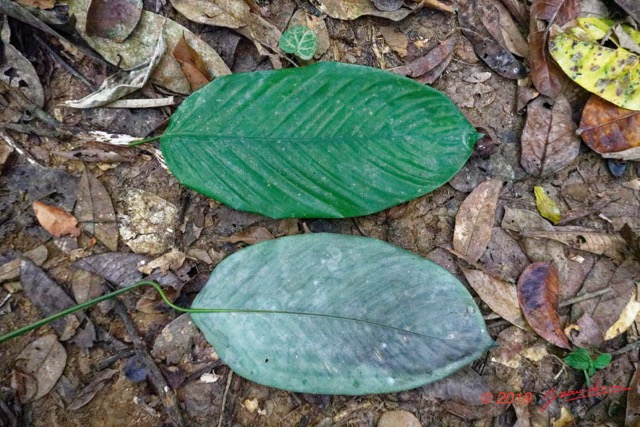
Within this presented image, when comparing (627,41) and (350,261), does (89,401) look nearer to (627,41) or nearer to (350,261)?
(350,261)

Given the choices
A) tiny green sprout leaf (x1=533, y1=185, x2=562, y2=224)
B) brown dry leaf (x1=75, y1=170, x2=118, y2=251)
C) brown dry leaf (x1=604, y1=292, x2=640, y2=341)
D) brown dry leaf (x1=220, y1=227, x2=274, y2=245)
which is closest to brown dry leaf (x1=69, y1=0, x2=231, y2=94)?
brown dry leaf (x1=75, y1=170, x2=118, y2=251)

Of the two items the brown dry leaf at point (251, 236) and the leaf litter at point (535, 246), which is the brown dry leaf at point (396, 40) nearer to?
the leaf litter at point (535, 246)

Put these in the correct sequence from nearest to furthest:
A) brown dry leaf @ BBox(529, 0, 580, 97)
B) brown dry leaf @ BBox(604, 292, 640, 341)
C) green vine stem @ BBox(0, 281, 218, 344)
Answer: green vine stem @ BBox(0, 281, 218, 344) → brown dry leaf @ BBox(604, 292, 640, 341) → brown dry leaf @ BBox(529, 0, 580, 97)

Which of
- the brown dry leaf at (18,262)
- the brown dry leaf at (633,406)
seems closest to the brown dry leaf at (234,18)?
the brown dry leaf at (18,262)

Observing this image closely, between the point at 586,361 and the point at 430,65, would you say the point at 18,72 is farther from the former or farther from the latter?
the point at 586,361

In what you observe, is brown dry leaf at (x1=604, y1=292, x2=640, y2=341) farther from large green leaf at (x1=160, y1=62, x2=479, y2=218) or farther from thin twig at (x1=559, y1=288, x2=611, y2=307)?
large green leaf at (x1=160, y1=62, x2=479, y2=218)

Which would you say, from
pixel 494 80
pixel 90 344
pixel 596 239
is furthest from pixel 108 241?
pixel 596 239

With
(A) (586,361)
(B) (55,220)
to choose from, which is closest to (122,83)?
(B) (55,220)
